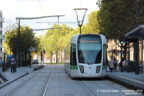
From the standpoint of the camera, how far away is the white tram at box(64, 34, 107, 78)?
77.0 feet

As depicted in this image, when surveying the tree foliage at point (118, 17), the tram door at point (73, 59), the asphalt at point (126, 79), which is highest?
the tree foliage at point (118, 17)

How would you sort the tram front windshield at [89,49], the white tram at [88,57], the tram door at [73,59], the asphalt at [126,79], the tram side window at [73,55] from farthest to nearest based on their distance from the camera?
the tram side window at [73,55] → the tram door at [73,59] → the tram front windshield at [89,49] → the white tram at [88,57] → the asphalt at [126,79]

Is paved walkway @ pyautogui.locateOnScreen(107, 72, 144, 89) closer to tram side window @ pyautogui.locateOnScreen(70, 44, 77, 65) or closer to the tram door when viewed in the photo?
the tram door

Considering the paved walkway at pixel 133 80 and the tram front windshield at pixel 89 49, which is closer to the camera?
the paved walkway at pixel 133 80

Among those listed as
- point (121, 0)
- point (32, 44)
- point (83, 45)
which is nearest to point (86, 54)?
point (83, 45)

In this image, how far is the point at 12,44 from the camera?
172ft

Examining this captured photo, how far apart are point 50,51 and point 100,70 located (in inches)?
3522

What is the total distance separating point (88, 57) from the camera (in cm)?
2377

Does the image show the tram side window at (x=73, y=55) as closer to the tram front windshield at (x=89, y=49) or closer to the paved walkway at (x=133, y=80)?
the tram front windshield at (x=89, y=49)

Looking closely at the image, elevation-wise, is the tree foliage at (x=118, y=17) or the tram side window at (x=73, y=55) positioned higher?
the tree foliage at (x=118, y=17)

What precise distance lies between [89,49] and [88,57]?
57 centimetres

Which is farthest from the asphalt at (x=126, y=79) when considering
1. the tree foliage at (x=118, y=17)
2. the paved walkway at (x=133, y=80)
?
the tree foliage at (x=118, y=17)

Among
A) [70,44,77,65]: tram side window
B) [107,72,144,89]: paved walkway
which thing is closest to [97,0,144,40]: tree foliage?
[107,72,144,89]: paved walkway

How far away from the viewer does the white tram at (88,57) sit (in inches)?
924
